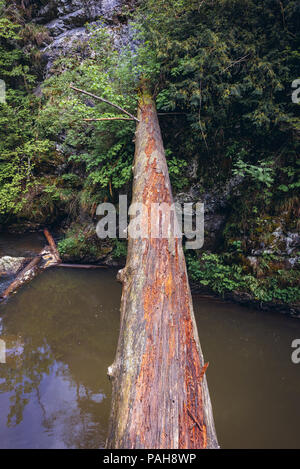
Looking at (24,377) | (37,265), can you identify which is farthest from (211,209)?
(37,265)

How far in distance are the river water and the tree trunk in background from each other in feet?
3.96

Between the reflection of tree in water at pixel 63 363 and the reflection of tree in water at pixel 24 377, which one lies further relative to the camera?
the reflection of tree in water at pixel 24 377

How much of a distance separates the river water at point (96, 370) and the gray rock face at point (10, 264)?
856mm

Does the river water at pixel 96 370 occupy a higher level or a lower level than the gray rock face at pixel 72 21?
lower

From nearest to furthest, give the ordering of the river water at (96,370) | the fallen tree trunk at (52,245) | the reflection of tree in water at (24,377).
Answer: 1. the river water at (96,370)
2. the reflection of tree in water at (24,377)
3. the fallen tree trunk at (52,245)

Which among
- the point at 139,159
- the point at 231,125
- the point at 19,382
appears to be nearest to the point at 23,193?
the point at 139,159

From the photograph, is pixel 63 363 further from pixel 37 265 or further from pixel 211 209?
pixel 211 209

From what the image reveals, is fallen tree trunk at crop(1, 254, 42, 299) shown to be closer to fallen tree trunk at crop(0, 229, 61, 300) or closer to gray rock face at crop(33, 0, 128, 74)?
fallen tree trunk at crop(0, 229, 61, 300)

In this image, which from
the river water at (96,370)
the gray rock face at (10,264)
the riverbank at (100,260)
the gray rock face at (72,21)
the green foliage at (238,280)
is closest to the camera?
the river water at (96,370)

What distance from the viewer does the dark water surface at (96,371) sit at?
2037 millimetres

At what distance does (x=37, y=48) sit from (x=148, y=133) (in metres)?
7.47

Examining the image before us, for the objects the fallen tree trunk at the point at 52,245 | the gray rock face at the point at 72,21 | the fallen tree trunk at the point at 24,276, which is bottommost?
the fallen tree trunk at the point at 24,276

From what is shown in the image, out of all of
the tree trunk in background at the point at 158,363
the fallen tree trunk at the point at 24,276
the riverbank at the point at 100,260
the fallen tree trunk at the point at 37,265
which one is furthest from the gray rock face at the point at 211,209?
the fallen tree trunk at the point at 24,276

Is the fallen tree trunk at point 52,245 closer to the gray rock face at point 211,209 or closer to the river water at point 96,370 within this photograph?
the river water at point 96,370
